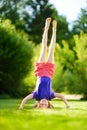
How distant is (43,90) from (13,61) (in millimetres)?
17678

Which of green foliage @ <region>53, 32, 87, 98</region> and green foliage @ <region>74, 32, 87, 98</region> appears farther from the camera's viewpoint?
green foliage @ <region>53, 32, 87, 98</region>

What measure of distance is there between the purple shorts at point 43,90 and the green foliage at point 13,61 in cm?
1670

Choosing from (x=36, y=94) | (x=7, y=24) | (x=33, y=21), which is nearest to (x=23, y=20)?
(x=33, y=21)

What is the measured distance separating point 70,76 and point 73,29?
36850 millimetres

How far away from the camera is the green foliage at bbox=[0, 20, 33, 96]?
26734mm

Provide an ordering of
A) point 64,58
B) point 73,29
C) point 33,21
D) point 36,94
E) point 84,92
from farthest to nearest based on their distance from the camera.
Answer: point 73,29 → point 33,21 → point 64,58 → point 84,92 → point 36,94

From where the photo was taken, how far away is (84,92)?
26.6m

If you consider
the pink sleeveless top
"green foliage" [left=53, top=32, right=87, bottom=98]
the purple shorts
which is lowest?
the purple shorts

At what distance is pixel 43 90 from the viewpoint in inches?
367

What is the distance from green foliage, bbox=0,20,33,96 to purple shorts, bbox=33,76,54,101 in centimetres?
1670

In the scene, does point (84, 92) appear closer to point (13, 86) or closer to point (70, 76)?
point (70, 76)

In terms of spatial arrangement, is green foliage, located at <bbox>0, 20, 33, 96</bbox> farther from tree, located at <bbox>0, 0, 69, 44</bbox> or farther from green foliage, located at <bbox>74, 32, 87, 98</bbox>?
tree, located at <bbox>0, 0, 69, 44</bbox>

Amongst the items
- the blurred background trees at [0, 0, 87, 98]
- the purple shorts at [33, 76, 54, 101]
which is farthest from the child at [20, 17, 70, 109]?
the blurred background trees at [0, 0, 87, 98]

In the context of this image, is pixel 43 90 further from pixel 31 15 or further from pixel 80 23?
pixel 80 23
